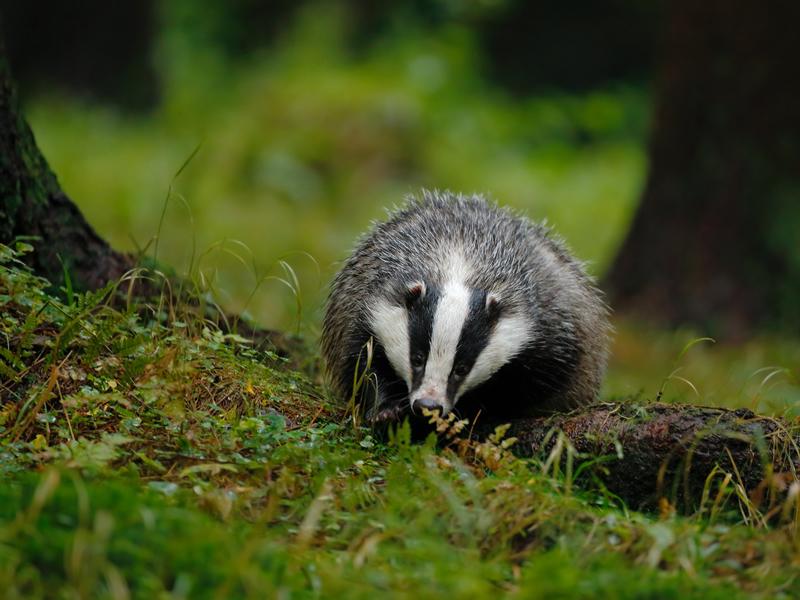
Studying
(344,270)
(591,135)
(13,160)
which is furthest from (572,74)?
(13,160)

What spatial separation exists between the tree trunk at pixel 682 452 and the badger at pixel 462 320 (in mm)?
593

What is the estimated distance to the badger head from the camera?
482cm

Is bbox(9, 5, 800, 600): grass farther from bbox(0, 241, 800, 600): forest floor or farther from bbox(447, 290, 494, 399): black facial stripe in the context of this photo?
bbox(447, 290, 494, 399): black facial stripe

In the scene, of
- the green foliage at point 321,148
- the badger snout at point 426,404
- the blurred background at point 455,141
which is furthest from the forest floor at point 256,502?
the green foliage at point 321,148

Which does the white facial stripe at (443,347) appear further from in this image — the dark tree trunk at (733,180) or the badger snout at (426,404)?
the dark tree trunk at (733,180)

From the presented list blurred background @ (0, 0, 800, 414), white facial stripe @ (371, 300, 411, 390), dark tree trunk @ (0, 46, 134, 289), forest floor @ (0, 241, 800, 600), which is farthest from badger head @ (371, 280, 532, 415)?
dark tree trunk @ (0, 46, 134, 289)

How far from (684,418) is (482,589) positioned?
1725 mm

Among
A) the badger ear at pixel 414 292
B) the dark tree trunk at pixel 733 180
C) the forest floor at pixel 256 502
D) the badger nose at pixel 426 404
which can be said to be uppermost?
the dark tree trunk at pixel 733 180

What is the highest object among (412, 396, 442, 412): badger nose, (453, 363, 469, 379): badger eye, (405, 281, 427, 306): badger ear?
(405, 281, 427, 306): badger ear

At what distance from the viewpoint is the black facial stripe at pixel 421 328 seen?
16.0 ft

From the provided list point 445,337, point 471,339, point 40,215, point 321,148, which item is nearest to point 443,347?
point 445,337

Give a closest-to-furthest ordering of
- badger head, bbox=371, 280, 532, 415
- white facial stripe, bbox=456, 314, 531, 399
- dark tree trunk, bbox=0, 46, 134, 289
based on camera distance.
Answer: badger head, bbox=371, 280, 532, 415
white facial stripe, bbox=456, 314, 531, 399
dark tree trunk, bbox=0, 46, 134, 289

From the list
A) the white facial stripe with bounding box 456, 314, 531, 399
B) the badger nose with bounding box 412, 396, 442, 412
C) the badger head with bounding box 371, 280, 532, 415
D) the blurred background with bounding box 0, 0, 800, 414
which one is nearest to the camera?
the badger nose with bounding box 412, 396, 442, 412

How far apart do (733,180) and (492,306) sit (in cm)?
553
